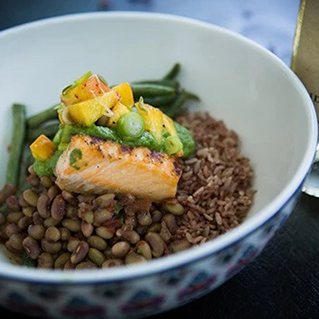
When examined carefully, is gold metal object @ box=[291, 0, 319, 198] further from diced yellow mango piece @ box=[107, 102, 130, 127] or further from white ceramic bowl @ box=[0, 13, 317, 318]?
diced yellow mango piece @ box=[107, 102, 130, 127]

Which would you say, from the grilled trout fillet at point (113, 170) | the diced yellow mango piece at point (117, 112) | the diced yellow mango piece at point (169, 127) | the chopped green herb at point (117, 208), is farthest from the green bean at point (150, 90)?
the chopped green herb at point (117, 208)

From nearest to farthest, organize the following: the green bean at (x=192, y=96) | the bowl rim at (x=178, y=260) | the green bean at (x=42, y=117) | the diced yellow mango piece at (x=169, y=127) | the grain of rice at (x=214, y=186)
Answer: the bowl rim at (x=178, y=260) < the grain of rice at (x=214, y=186) < the diced yellow mango piece at (x=169, y=127) < the green bean at (x=42, y=117) < the green bean at (x=192, y=96)

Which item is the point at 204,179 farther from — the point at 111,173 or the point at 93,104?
the point at 93,104

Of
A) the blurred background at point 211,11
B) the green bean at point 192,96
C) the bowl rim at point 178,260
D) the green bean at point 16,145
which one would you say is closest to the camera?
the bowl rim at point 178,260

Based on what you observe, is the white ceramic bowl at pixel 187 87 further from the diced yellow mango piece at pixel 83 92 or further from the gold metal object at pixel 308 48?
the diced yellow mango piece at pixel 83 92

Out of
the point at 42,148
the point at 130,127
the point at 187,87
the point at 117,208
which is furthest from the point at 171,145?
the point at 187,87

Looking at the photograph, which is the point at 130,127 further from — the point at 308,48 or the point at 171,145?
the point at 308,48

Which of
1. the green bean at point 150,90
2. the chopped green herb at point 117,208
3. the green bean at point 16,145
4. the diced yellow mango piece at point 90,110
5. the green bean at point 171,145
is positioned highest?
the diced yellow mango piece at point 90,110
